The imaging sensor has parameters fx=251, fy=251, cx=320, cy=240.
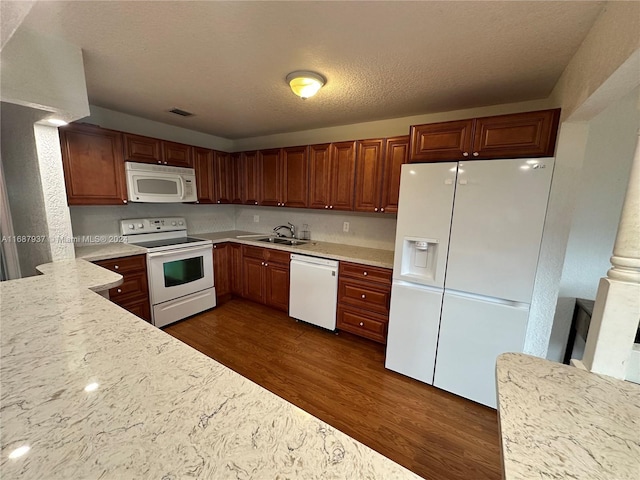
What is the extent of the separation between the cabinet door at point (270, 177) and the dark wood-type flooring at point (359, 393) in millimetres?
1581

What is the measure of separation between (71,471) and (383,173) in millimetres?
2627

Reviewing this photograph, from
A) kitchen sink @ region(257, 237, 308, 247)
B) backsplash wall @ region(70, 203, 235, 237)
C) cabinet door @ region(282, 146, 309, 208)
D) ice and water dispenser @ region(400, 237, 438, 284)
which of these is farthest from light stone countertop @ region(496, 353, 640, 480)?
backsplash wall @ region(70, 203, 235, 237)

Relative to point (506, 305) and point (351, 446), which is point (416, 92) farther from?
point (351, 446)

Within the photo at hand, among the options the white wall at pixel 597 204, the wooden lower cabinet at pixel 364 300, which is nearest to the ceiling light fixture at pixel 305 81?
the wooden lower cabinet at pixel 364 300

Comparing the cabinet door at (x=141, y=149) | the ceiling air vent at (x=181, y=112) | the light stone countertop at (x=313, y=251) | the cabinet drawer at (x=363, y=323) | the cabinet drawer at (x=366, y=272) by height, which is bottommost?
the cabinet drawer at (x=363, y=323)

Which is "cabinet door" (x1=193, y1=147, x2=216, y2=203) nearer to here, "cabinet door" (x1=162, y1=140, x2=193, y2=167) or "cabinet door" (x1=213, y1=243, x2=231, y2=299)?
"cabinet door" (x1=162, y1=140, x2=193, y2=167)

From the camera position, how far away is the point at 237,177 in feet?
12.2

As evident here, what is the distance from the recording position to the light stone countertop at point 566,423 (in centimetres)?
56

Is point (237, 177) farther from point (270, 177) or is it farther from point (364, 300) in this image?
point (364, 300)

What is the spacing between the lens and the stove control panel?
292 cm

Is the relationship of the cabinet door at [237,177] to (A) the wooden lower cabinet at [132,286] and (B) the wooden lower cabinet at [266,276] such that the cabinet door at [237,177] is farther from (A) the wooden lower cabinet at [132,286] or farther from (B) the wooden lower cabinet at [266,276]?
(A) the wooden lower cabinet at [132,286]

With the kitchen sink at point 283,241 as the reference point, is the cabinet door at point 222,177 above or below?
above

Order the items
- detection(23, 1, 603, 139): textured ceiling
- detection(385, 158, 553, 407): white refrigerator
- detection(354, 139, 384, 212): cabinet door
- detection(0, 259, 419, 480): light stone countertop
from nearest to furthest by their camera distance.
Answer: detection(0, 259, 419, 480): light stone countertop, detection(23, 1, 603, 139): textured ceiling, detection(385, 158, 553, 407): white refrigerator, detection(354, 139, 384, 212): cabinet door

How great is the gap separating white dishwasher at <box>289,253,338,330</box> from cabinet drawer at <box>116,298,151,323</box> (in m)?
1.51
